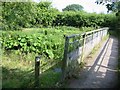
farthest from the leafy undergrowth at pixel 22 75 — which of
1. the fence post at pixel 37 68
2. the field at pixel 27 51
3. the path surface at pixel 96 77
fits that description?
the path surface at pixel 96 77

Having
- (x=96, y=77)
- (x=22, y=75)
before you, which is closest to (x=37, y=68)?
(x=22, y=75)

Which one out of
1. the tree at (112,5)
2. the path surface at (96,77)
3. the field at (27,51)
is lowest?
the path surface at (96,77)

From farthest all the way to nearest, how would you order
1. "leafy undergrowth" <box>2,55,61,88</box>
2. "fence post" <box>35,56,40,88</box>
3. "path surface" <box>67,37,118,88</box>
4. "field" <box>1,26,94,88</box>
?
"field" <box>1,26,94,88</box> < "path surface" <box>67,37,118,88</box> < "leafy undergrowth" <box>2,55,61,88</box> < "fence post" <box>35,56,40,88</box>

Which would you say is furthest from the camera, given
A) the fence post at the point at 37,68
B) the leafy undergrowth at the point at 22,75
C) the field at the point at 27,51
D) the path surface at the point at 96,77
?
the field at the point at 27,51

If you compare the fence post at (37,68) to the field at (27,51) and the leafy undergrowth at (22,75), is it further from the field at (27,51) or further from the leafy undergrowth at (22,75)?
the field at (27,51)

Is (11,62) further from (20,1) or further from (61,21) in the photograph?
(61,21)

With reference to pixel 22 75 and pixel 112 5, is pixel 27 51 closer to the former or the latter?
pixel 22 75

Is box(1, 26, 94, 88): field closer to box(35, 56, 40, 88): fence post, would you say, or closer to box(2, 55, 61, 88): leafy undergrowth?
box(2, 55, 61, 88): leafy undergrowth

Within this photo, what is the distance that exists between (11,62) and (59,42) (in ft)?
8.58

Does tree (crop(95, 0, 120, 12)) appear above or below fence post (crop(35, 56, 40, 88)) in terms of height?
above

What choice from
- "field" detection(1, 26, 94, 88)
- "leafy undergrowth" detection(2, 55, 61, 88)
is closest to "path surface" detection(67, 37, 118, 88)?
"leafy undergrowth" detection(2, 55, 61, 88)

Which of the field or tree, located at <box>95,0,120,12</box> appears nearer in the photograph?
tree, located at <box>95,0,120,12</box>

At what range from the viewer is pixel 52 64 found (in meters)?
8.87

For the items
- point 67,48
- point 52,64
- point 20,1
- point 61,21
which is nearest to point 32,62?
point 52,64
